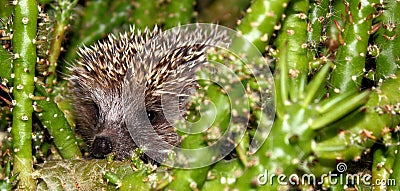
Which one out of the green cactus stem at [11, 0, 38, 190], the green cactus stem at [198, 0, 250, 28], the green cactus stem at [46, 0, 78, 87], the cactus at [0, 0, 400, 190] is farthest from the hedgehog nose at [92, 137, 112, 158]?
the green cactus stem at [198, 0, 250, 28]

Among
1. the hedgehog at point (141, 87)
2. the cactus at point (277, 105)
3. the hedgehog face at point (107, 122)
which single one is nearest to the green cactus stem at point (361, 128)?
the cactus at point (277, 105)

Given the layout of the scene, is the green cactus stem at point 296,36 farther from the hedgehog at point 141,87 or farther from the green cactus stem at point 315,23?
the hedgehog at point 141,87

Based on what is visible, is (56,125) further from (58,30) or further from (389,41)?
(389,41)

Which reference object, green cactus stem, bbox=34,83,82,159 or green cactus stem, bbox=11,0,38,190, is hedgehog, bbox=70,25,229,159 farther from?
green cactus stem, bbox=11,0,38,190

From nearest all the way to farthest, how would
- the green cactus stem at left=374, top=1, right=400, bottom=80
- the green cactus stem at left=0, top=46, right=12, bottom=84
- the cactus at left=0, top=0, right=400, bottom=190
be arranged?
1. the cactus at left=0, top=0, right=400, bottom=190
2. the green cactus stem at left=374, top=1, right=400, bottom=80
3. the green cactus stem at left=0, top=46, right=12, bottom=84

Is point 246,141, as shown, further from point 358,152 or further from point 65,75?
point 65,75

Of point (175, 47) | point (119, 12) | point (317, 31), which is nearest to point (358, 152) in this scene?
point (317, 31)

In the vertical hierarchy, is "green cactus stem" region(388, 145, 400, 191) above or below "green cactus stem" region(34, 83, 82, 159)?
below
